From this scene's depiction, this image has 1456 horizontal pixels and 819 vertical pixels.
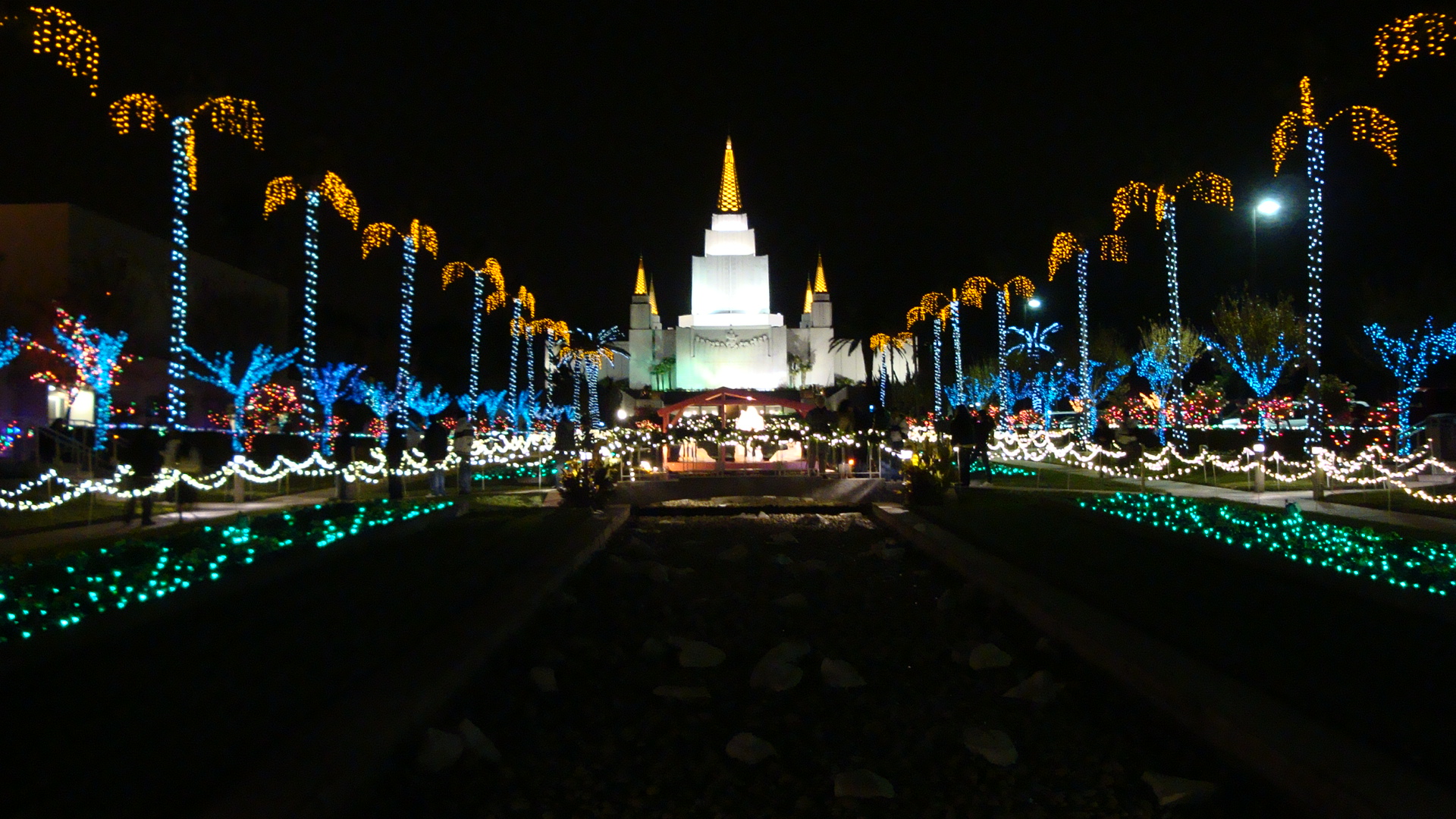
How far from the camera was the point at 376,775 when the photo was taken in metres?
4.31

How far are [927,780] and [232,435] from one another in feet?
93.7

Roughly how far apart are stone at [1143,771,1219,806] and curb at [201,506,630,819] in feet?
11.0

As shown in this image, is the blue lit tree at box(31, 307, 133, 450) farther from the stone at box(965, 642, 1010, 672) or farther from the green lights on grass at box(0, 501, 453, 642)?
the stone at box(965, 642, 1010, 672)

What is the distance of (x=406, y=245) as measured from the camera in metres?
29.2

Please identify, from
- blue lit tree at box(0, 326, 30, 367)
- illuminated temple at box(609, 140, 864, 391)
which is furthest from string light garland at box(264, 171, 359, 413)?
illuminated temple at box(609, 140, 864, 391)

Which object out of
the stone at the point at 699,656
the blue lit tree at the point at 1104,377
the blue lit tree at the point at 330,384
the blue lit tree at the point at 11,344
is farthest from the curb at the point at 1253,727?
the blue lit tree at the point at 1104,377

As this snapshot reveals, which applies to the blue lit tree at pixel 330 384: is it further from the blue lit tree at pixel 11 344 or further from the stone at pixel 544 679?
the stone at pixel 544 679

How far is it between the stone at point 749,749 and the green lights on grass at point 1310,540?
4.70 metres

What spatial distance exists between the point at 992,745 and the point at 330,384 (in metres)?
43.9

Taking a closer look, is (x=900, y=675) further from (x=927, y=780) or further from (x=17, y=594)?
(x=17, y=594)

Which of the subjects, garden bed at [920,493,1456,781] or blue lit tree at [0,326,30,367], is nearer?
garden bed at [920,493,1456,781]

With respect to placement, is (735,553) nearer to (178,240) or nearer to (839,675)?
(839,675)

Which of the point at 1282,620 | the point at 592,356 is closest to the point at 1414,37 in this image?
the point at 1282,620

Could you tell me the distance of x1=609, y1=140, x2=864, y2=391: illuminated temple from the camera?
85.9 m
